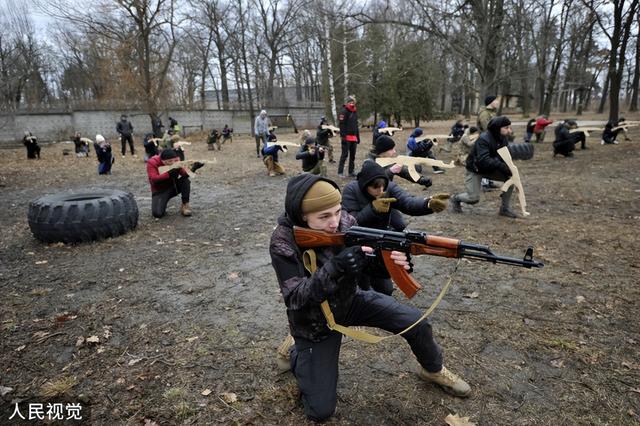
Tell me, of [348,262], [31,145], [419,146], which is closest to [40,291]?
[348,262]

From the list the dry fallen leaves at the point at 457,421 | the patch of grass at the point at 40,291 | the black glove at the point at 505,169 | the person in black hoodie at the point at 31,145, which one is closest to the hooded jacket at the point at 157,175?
the patch of grass at the point at 40,291

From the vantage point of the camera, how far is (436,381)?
9.41 ft

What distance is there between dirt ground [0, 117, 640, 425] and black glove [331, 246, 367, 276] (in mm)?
1155

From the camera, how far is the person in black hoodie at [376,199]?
3.72 meters

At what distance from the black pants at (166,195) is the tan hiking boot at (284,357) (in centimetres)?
545

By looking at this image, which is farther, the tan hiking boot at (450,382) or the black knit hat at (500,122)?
the black knit hat at (500,122)

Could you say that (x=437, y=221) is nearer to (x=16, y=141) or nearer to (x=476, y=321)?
(x=476, y=321)

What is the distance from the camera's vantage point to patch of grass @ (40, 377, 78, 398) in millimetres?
2953

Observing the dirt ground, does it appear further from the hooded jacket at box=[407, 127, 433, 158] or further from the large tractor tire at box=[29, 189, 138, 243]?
the hooded jacket at box=[407, 127, 433, 158]

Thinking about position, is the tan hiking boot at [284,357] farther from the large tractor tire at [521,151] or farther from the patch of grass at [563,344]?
the large tractor tire at [521,151]

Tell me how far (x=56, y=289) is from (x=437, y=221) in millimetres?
5889

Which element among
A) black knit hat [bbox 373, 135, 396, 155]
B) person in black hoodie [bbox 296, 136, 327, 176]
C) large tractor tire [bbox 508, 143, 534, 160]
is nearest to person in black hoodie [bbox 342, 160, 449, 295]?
black knit hat [bbox 373, 135, 396, 155]

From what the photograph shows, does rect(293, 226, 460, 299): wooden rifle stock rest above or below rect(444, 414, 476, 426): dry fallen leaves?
above

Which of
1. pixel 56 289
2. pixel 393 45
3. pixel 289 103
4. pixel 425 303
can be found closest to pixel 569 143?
pixel 425 303
